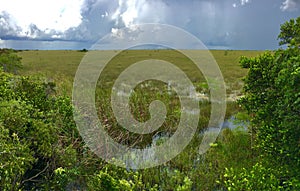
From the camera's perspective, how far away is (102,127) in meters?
8.10

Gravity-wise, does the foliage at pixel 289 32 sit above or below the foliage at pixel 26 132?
above

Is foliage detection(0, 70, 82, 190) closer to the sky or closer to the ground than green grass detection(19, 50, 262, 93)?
closer to the ground

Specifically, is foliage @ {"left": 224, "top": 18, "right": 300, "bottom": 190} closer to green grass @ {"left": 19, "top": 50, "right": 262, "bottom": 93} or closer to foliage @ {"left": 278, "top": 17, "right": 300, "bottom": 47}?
foliage @ {"left": 278, "top": 17, "right": 300, "bottom": 47}

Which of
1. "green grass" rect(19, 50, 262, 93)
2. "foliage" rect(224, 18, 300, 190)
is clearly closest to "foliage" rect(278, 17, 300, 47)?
"foliage" rect(224, 18, 300, 190)

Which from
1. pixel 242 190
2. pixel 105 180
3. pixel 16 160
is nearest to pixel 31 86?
pixel 16 160

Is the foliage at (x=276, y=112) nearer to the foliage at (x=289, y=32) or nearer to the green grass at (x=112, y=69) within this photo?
the foliage at (x=289, y=32)

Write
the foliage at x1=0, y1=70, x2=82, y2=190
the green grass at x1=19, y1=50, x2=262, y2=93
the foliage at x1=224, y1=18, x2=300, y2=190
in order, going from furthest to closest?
the green grass at x1=19, y1=50, x2=262, y2=93 < the foliage at x1=0, y1=70, x2=82, y2=190 < the foliage at x1=224, y1=18, x2=300, y2=190

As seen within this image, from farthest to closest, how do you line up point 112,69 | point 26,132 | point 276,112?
1. point 112,69
2. point 26,132
3. point 276,112

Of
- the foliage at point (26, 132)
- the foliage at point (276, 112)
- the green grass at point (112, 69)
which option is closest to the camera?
the foliage at point (276, 112)

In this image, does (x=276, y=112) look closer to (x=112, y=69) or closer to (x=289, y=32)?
(x=289, y=32)

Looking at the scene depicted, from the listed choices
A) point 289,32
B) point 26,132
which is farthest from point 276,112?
point 26,132

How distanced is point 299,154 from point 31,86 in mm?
7022

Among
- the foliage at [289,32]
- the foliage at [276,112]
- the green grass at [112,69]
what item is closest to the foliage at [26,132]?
the green grass at [112,69]

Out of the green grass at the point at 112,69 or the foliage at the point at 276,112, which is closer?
the foliage at the point at 276,112
